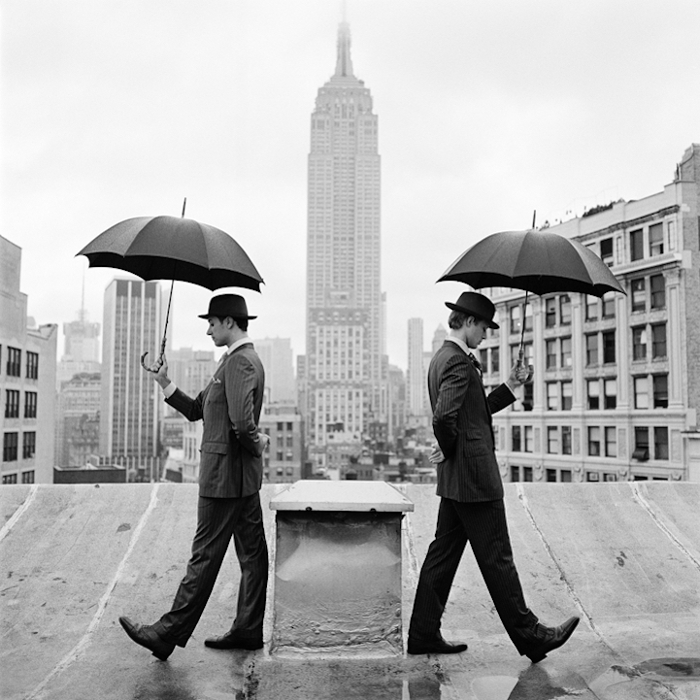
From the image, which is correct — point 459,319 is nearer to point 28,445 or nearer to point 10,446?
point 10,446

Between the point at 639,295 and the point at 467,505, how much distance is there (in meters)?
49.7

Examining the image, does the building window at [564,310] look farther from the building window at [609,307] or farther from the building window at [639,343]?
the building window at [639,343]

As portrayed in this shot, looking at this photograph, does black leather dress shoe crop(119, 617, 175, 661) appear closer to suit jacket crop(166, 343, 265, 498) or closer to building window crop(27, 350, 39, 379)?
suit jacket crop(166, 343, 265, 498)

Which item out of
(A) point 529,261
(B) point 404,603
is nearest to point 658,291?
(B) point 404,603

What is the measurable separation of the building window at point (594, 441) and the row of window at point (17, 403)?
1574 inches

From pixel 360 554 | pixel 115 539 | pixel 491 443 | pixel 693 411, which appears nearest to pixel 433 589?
pixel 360 554

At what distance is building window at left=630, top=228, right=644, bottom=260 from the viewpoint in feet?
164

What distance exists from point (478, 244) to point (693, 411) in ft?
154

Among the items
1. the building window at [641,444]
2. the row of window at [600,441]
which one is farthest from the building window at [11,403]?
the building window at [641,444]

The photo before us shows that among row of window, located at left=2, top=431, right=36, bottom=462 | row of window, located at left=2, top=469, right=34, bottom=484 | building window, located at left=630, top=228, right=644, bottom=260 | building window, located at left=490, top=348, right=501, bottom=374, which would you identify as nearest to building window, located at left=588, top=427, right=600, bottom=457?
building window, located at left=490, top=348, right=501, bottom=374

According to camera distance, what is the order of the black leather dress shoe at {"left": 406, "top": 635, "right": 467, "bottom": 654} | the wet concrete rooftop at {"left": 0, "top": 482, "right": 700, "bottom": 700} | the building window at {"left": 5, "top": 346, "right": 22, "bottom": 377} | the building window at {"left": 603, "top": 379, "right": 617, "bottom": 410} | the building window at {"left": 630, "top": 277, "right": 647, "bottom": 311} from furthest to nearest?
the building window at {"left": 603, "top": 379, "right": 617, "bottom": 410} < the building window at {"left": 5, "top": 346, "right": 22, "bottom": 377} < the building window at {"left": 630, "top": 277, "right": 647, "bottom": 311} < the black leather dress shoe at {"left": 406, "top": 635, "right": 467, "bottom": 654} < the wet concrete rooftop at {"left": 0, "top": 482, "right": 700, "bottom": 700}

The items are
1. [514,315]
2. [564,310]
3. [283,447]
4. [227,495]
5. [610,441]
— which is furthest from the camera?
[283,447]

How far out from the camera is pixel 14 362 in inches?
2002

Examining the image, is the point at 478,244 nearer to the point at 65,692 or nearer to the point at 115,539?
the point at 65,692
